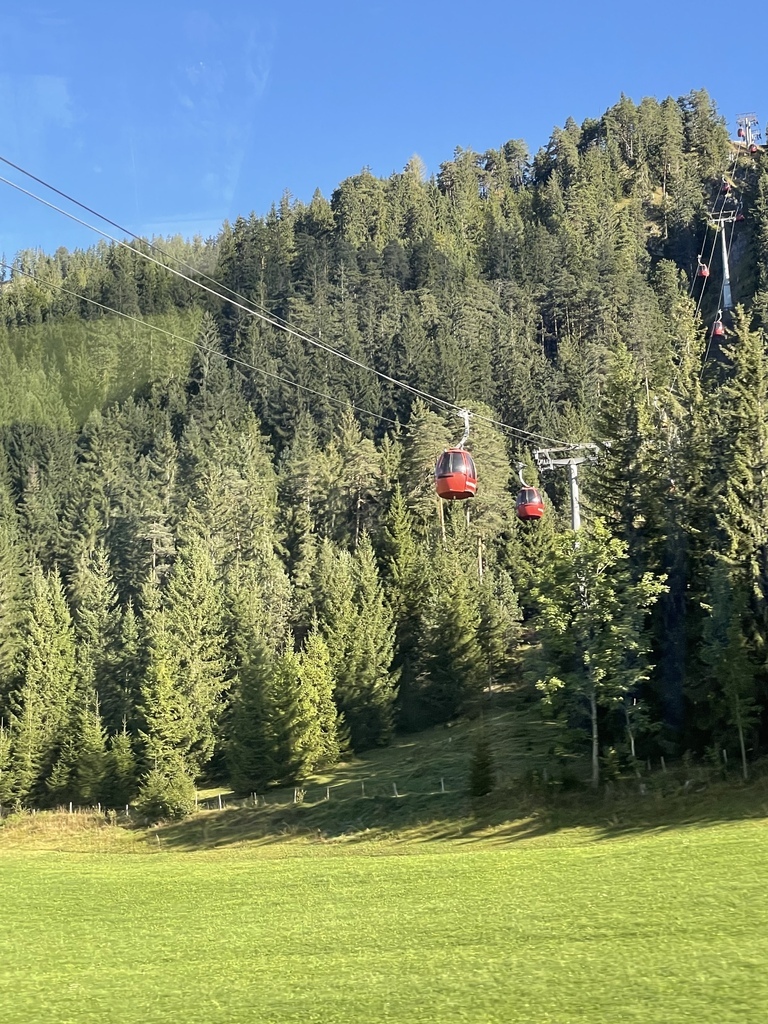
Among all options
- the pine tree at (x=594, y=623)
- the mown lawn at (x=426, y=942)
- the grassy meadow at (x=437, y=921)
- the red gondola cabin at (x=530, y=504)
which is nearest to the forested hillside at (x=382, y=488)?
the pine tree at (x=594, y=623)

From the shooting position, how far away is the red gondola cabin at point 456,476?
30.9 meters

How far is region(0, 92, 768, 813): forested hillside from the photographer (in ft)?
118

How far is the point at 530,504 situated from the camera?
38.1m

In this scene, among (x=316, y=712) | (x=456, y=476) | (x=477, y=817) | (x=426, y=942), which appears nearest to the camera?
(x=426, y=942)

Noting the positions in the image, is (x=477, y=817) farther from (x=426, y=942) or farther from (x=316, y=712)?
(x=426, y=942)

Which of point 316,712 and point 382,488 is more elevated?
point 382,488

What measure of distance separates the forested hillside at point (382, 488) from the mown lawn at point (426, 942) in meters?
11.6

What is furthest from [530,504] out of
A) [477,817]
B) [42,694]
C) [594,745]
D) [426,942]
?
[42,694]

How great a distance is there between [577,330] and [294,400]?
119 feet

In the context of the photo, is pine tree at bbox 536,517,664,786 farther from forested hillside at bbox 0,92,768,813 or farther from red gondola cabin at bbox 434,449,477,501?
red gondola cabin at bbox 434,449,477,501

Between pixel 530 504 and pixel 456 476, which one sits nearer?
pixel 456 476

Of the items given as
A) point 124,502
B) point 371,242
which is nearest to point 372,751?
point 124,502

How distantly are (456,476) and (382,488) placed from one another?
4473 cm

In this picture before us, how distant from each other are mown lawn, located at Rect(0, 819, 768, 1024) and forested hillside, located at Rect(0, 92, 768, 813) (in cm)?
1162
